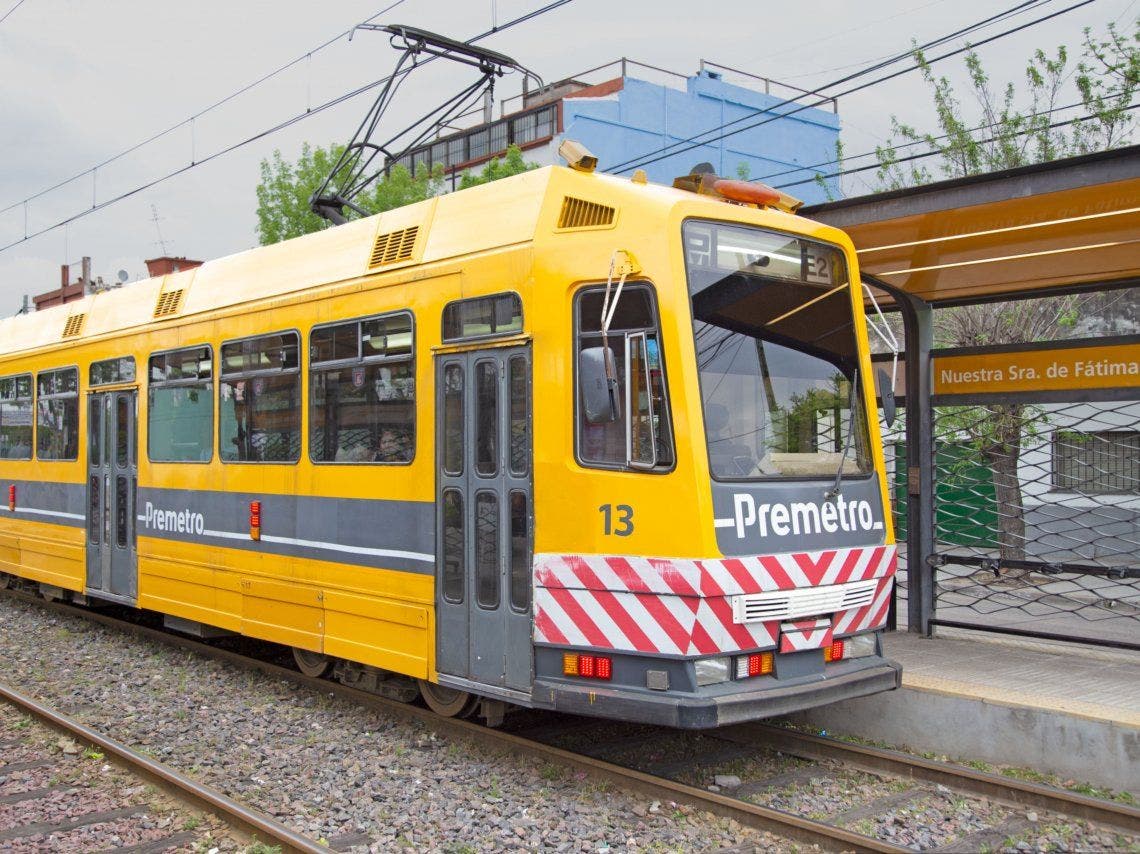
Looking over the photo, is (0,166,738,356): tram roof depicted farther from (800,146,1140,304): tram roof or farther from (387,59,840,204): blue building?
(387,59,840,204): blue building

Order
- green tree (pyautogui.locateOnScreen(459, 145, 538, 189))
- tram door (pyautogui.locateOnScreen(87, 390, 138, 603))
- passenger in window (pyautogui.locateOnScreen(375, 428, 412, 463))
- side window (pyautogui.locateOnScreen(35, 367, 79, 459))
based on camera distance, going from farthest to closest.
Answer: green tree (pyautogui.locateOnScreen(459, 145, 538, 189)) → side window (pyautogui.locateOnScreen(35, 367, 79, 459)) → tram door (pyautogui.locateOnScreen(87, 390, 138, 603)) → passenger in window (pyautogui.locateOnScreen(375, 428, 412, 463))

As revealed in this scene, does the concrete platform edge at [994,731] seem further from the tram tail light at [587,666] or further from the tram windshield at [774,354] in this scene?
the tram tail light at [587,666]

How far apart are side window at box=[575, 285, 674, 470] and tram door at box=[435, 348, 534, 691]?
1.41 ft

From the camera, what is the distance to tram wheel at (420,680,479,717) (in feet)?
24.8

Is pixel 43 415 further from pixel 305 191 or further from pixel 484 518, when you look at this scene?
pixel 305 191

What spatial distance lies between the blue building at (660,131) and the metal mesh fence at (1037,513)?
15113 millimetres

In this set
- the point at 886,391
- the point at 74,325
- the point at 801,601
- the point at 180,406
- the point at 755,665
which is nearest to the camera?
the point at 755,665

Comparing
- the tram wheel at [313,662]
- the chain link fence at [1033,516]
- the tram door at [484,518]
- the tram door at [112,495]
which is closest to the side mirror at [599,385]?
the tram door at [484,518]

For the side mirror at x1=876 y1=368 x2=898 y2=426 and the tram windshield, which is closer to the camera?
the tram windshield

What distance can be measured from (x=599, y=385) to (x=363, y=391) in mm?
2345

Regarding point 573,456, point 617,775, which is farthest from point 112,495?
point 617,775

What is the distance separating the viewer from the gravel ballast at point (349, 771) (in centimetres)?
579

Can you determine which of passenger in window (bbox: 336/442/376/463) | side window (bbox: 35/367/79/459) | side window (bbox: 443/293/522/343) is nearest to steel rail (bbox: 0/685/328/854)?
passenger in window (bbox: 336/442/376/463)

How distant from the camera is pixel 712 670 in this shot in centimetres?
601
